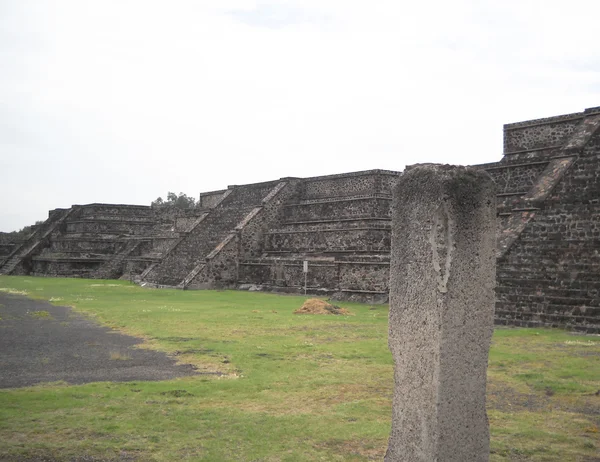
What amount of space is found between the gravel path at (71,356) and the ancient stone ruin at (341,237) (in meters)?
8.53

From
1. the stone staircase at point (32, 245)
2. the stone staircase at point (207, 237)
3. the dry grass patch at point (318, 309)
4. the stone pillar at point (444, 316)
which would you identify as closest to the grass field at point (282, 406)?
the stone pillar at point (444, 316)

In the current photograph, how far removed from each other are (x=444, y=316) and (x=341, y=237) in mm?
20186

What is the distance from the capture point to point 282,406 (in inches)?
260

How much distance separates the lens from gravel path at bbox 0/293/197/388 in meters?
8.00

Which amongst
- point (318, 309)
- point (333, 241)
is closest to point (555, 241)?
point (318, 309)

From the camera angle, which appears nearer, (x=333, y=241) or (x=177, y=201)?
(x=333, y=241)

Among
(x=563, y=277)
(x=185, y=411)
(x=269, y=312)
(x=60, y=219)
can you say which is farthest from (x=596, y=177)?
(x=60, y=219)

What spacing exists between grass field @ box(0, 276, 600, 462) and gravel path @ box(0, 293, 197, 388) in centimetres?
35

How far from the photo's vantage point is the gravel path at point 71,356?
800cm

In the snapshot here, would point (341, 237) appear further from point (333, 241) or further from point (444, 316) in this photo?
point (444, 316)

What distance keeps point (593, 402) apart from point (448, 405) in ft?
13.3

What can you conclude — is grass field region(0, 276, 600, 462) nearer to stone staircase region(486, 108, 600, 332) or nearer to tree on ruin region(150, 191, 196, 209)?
stone staircase region(486, 108, 600, 332)

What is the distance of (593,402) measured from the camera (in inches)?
277

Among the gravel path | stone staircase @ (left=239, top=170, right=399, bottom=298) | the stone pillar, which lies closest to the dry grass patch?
stone staircase @ (left=239, top=170, right=399, bottom=298)
